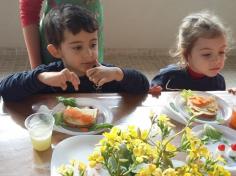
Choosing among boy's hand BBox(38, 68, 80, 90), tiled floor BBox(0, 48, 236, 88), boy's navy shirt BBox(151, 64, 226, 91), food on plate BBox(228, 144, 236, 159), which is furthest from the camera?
tiled floor BBox(0, 48, 236, 88)

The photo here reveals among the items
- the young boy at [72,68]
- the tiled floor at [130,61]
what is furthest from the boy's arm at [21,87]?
the tiled floor at [130,61]

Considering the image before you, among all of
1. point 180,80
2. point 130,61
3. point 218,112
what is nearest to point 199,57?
point 180,80

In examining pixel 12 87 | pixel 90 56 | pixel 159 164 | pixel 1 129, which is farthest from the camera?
pixel 90 56

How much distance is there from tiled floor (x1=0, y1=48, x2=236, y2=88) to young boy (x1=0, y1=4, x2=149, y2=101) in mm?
1512

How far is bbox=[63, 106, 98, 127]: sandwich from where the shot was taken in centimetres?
102

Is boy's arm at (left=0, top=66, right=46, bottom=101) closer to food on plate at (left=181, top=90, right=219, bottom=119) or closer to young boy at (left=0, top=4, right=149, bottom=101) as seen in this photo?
young boy at (left=0, top=4, right=149, bottom=101)

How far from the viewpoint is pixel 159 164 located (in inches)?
21.5

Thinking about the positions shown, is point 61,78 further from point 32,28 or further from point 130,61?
point 130,61

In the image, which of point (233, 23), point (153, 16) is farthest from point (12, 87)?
point (233, 23)

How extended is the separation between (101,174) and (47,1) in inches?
38.1

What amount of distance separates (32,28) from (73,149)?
844mm

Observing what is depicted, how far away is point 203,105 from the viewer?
1183mm

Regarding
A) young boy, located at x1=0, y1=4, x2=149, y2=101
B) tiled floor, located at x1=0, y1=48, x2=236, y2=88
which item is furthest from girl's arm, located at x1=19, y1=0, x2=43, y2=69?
tiled floor, located at x1=0, y1=48, x2=236, y2=88

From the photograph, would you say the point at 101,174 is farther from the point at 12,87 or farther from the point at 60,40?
the point at 60,40
